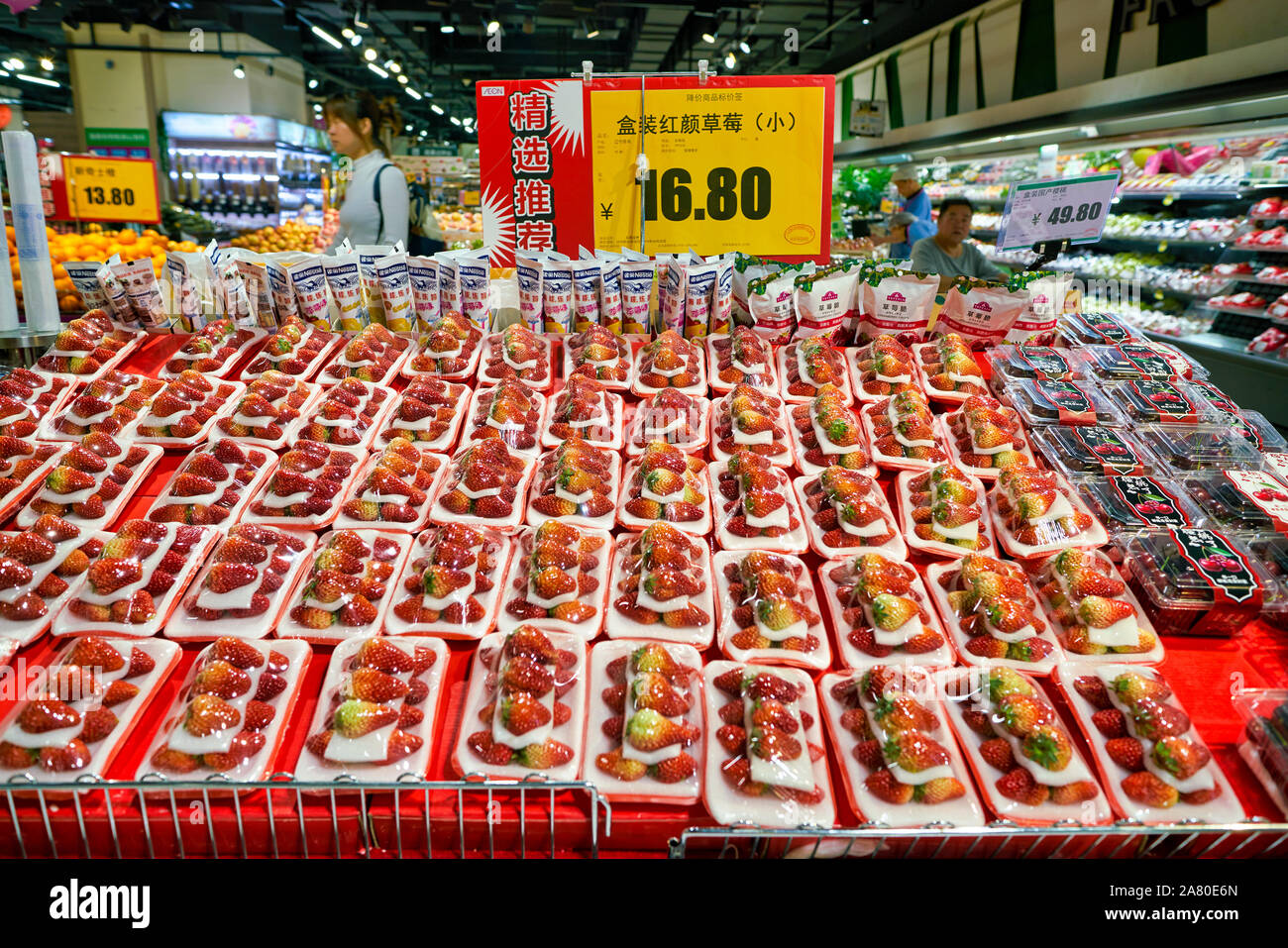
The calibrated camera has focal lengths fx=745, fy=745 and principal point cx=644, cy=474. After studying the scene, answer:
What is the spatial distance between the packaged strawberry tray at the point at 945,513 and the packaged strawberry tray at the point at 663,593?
59 centimetres

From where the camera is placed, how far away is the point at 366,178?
4.08m

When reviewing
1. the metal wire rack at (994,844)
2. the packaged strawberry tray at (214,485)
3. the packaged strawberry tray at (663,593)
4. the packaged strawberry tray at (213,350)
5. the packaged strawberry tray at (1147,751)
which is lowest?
the metal wire rack at (994,844)

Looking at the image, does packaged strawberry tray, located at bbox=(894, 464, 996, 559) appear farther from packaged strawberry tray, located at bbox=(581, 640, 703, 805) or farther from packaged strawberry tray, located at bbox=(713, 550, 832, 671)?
packaged strawberry tray, located at bbox=(581, 640, 703, 805)

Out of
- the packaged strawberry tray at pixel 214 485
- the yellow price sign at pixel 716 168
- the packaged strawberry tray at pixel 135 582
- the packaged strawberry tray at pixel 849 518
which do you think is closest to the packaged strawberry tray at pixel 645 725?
the packaged strawberry tray at pixel 849 518

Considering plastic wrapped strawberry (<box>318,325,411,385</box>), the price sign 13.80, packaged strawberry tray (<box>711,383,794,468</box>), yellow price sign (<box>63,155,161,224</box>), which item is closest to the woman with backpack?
the price sign 13.80

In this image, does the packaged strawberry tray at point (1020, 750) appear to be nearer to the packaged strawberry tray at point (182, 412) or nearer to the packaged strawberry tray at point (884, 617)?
the packaged strawberry tray at point (884, 617)

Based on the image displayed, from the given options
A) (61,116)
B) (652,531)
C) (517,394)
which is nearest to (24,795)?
(652,531)

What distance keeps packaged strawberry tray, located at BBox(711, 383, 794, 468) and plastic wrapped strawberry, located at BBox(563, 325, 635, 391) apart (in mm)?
370

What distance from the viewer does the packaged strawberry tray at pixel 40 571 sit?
1.60 m

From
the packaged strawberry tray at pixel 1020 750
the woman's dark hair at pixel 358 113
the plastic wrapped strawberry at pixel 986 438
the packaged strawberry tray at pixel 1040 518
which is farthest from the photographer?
the woman's dark hair at pixel 358 113

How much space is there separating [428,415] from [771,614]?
1.29m

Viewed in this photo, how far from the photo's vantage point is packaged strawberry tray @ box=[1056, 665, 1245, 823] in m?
1.31
